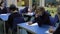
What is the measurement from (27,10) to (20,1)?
4.74 feet

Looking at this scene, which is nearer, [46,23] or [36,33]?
[36,33]

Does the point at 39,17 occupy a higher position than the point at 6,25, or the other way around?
the point at 39,17

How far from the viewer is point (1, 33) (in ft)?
18.1

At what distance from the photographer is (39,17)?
3389 millimetres

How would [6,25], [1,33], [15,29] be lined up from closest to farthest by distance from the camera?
[15,29], [6,25], [1,33]

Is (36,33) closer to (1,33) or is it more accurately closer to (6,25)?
(6,25)

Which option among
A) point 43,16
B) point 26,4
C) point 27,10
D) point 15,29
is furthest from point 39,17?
point 26,4

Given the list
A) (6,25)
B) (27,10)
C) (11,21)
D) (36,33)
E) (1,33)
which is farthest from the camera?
(27,10)

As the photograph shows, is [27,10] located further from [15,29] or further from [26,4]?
[15,29]

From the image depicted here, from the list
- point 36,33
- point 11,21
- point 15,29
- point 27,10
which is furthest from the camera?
point 27,10

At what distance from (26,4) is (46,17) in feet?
18.0

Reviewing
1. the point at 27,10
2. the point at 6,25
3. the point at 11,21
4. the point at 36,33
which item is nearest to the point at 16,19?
the point at 11,21

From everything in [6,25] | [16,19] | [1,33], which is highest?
[16,19]

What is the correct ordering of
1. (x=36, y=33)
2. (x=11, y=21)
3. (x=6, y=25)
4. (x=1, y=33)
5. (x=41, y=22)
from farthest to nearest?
(x=1, y=33) → (x=6, y=25) → (x=11, y=21) → (x=41, y=22) → (x=36, y=33)
